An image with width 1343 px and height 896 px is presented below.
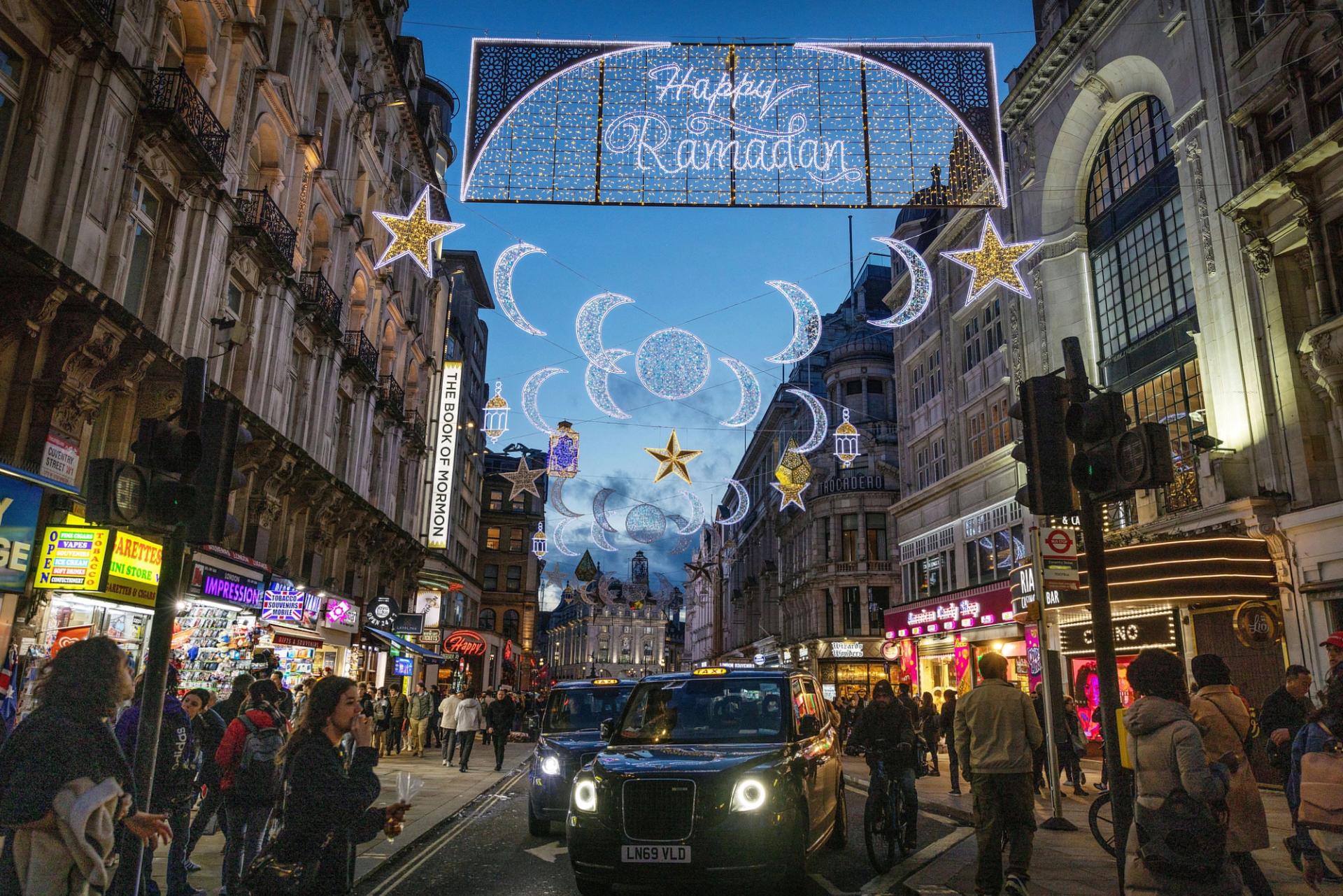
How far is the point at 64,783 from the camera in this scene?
3611 mm

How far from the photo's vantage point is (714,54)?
41.7 ft

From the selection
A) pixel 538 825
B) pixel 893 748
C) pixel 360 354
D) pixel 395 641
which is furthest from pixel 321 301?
pixel 893 748

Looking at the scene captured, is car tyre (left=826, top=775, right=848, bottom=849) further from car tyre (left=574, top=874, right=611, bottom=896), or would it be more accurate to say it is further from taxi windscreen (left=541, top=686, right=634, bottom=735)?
taxi windscreen (left=541, top=686, right=634, bottom=735)

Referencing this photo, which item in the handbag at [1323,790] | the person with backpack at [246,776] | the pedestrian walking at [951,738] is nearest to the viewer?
the handbag at [1323,790]

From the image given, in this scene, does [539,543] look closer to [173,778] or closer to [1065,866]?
[1065,866]

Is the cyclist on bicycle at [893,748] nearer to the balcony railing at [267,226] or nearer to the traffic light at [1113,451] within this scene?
the traffic light at [1113,451]

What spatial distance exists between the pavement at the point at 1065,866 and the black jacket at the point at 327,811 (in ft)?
16.2

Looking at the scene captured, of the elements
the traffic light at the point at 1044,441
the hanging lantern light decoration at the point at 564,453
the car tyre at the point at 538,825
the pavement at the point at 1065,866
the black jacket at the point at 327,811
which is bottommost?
the car tyre at the point at 538,825

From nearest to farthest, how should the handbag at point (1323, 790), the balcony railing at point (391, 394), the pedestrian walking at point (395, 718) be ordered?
1. the handbag at point (1323, 790)
2. the pedestrian walking at point (395, 718)
3. the balcony railing at point (391, 394)

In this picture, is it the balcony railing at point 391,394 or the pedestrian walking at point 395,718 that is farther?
the balcony railing at point 391,394

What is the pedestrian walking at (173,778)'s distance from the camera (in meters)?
6.78

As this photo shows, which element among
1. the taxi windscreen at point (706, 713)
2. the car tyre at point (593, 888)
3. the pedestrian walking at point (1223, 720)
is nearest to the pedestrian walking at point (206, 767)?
the car tyre at point (593, 888)

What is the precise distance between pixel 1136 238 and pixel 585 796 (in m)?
23.2

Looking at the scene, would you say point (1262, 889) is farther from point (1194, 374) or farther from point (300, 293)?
point (300, 293)
